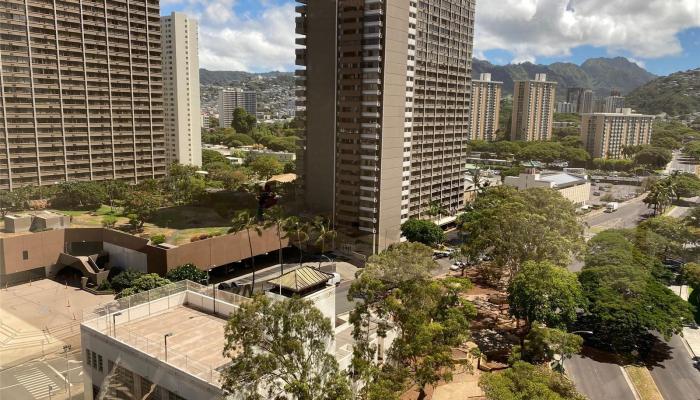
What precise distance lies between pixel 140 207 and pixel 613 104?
165m

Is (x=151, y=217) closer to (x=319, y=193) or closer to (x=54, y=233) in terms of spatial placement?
(x=54, y=233)

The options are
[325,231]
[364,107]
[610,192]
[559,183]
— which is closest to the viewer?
[325,231]

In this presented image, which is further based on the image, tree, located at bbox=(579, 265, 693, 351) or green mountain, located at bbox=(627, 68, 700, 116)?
green mountain, located at bbox=(627, 68, 700, 116)

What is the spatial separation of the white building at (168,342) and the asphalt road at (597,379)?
701 inches

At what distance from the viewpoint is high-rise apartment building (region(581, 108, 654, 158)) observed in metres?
150

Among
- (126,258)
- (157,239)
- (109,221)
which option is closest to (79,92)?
(109,221)

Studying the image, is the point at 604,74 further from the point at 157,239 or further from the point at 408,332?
the point at 408,332

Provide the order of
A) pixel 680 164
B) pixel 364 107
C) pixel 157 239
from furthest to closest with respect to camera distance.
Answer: pixel 680 164, pixel 364 107, pixel 157 239

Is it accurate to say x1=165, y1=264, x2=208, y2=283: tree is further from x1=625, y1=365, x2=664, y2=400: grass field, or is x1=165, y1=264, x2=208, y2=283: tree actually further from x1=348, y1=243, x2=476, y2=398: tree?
x1=625, y1=365, x2=664, y2=400: grass field

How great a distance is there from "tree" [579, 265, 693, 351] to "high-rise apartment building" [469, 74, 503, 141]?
14087 cm

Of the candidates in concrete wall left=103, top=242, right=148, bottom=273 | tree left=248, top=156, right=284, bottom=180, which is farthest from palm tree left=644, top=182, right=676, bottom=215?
concrete wall left=103, top=242, right=148, bottom=273

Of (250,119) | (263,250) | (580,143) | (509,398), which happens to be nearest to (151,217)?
(263,250)

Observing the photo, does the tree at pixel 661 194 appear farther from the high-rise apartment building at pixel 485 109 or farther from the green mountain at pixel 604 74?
the high-rise apartment building at pixel 485 109

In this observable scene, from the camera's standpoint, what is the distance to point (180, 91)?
11250cm
